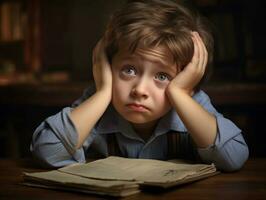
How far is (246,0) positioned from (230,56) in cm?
31

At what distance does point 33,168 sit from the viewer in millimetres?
1106

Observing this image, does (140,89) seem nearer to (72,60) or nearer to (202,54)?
(202,54)

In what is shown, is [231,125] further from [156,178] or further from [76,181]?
[76,181]

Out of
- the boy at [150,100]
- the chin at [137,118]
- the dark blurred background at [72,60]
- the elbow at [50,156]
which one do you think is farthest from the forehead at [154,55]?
the dark blurred background at [72,60]

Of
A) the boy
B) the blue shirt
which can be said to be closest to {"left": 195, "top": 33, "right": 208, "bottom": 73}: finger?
the boy

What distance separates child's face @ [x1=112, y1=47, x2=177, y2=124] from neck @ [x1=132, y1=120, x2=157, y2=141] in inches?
2.9

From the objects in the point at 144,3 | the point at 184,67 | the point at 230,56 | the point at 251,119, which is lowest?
the point at 251,119

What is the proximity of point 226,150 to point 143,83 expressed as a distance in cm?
22

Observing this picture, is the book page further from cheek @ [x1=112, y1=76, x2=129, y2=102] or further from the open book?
cheek @ [x1=112, y1=76, x2=129, y2=102]

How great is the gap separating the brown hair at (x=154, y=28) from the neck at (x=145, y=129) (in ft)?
0.53

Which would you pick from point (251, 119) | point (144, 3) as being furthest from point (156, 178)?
point (251, 119)

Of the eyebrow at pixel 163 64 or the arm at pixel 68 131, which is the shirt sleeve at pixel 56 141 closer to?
the arm at pixel 68 131

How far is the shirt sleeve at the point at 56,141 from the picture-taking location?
1.08 m

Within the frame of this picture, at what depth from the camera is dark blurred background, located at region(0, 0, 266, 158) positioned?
2.64m
